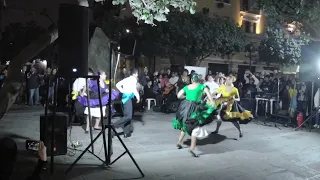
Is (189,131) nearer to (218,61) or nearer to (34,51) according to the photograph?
(34,51)

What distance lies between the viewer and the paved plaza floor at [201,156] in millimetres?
6160

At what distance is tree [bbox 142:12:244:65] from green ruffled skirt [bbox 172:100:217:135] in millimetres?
15875

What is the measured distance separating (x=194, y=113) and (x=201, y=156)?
37.9 inches

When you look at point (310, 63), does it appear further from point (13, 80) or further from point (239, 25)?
point (239, 25)

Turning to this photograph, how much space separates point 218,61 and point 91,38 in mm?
28249

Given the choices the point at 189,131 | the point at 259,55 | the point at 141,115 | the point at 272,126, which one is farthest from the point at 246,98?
the point at 259,55

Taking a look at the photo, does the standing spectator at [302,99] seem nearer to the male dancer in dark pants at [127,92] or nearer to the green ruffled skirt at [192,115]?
the green ruffled skirt at [192,115]

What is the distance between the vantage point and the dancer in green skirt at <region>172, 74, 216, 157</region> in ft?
24.0

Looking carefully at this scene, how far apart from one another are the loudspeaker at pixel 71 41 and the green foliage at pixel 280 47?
1010 inches

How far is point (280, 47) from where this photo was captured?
96.9ft

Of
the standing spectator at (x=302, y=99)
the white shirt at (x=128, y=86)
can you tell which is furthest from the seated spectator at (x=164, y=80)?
the white shirt at (x=128, y=86)

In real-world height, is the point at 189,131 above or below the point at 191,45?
below

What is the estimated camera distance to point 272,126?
11.8m

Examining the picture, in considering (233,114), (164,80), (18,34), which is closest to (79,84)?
(233,114)
